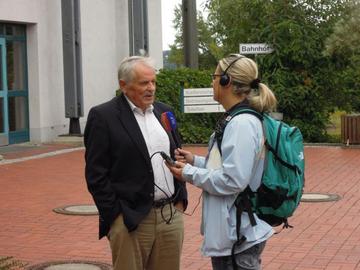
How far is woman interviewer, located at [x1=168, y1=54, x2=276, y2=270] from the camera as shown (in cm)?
359

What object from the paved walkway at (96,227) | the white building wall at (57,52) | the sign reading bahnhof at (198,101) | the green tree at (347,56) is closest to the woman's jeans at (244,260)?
the paved walkway at (96,227)

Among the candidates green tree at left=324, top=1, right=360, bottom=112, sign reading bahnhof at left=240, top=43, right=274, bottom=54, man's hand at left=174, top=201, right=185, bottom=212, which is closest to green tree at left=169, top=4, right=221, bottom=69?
green tree at left=324, top=1, right=360, bottom=112

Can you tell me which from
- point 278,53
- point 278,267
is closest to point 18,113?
point 278,53

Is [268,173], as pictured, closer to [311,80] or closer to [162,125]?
[162,125]

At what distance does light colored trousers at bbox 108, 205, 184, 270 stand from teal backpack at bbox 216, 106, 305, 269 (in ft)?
2.00

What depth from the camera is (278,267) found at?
6484mm

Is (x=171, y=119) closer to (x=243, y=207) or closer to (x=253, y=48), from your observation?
(x=243, y=207)

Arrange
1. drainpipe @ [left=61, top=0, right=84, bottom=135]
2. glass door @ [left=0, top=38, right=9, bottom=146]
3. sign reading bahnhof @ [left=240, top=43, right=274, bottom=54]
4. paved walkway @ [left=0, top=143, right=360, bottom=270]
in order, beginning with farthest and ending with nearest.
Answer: drainpipe @ [left=61, top=0, right=84, bottom=135], sign reading bahnhof @ [left=240, top=43, right=274, bottom=54], glass door @ [left=0, top=38, right=9, bottom=146], paved walkway @ [left=0, top=143, right=360, bottom=270]

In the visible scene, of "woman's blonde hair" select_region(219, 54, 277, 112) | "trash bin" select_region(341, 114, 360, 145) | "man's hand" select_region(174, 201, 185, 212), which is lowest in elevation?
"trash bin" select_region(341, 114, 360, 145)

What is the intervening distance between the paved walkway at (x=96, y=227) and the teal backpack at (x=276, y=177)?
2.90 metres

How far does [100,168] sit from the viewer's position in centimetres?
402

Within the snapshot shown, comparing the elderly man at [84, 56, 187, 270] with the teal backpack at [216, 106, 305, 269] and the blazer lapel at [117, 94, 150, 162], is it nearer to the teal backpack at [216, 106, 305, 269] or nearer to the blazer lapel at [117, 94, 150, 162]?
the blazer lapel at [117, 94, 150, 162]

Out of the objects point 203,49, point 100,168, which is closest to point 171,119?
point 100,168

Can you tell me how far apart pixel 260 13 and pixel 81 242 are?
45.8 ft
